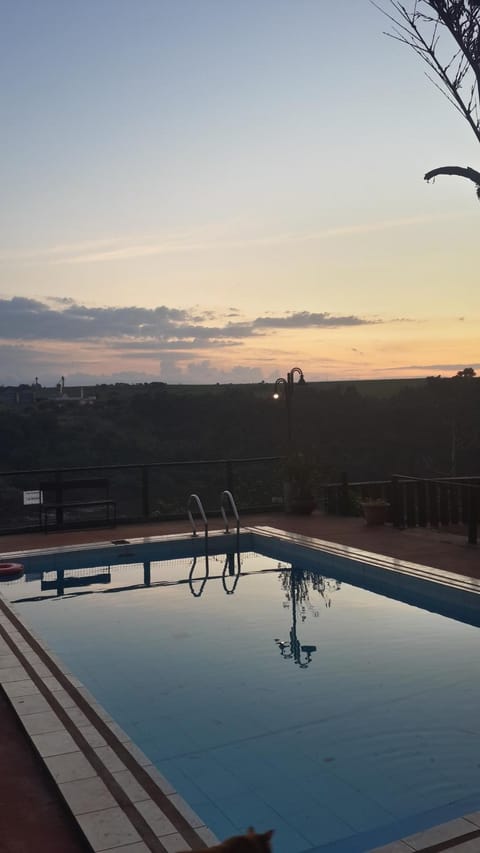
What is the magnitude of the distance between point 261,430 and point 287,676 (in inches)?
988

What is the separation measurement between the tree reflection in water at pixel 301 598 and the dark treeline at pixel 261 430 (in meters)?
17.2

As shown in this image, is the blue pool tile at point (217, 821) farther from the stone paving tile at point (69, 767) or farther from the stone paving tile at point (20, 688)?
A: the stone paving tile at point (20, 688)

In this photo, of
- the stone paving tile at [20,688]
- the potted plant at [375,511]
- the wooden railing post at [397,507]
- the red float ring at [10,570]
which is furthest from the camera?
the potted plant at [375,511]

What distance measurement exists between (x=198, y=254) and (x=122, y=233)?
1.68 m

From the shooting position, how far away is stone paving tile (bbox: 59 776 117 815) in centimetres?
325

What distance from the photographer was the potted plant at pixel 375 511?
11.3m

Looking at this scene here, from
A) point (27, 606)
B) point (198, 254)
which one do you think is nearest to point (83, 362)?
point (198, 254)

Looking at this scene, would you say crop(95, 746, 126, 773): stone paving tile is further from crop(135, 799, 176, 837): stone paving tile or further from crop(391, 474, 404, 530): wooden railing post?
crop(391, 474, 404, 530): wooden railing post

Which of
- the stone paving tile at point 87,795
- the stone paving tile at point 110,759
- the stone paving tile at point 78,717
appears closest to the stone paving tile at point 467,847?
the stone paving tile at point 87,795

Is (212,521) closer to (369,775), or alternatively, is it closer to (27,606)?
(27,606)

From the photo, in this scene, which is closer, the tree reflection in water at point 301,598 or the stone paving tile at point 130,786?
the stone paving tile at point 130,786

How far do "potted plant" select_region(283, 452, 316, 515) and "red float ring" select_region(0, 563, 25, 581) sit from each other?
16.6 feet

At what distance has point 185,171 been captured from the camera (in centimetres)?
1266

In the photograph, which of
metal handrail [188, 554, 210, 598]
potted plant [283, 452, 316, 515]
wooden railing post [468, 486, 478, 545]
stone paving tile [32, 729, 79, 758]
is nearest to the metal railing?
wooden railing post [468, 486, 478, 545]
